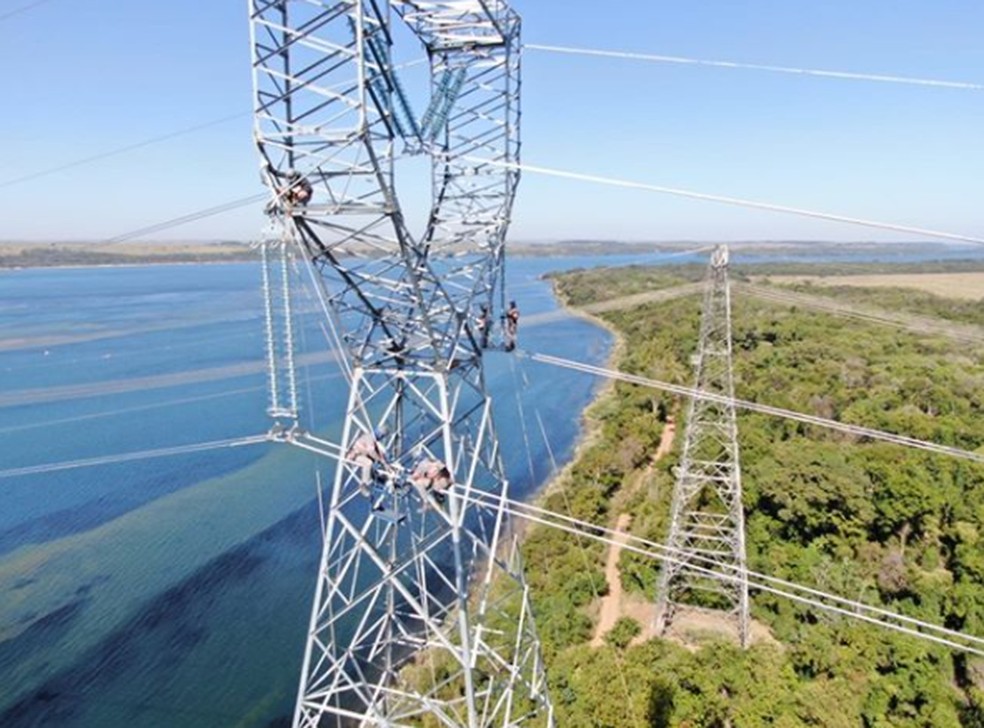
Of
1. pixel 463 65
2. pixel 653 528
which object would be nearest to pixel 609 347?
pixel 653 528

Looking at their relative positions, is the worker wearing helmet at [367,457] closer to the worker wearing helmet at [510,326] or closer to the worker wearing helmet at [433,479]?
the worker wearing helmet at [433,479]

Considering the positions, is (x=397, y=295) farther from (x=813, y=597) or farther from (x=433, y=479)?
(x=813, y=597)

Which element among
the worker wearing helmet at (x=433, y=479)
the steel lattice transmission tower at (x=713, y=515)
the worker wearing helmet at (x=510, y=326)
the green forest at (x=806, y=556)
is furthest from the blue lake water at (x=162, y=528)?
the worker wearing helmet at (x=433, y=479)

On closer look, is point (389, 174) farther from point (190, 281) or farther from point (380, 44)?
point (190, 281)

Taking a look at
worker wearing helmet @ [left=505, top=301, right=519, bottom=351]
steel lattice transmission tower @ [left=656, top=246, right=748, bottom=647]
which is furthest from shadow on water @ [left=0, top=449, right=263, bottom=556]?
worker wearing helmet @ [left=505, top=301, right=519, bottom=351]

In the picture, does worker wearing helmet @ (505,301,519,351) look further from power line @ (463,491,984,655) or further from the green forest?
the green forest
